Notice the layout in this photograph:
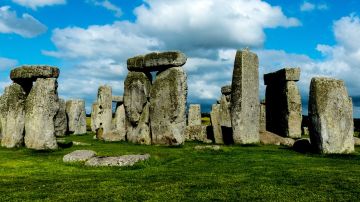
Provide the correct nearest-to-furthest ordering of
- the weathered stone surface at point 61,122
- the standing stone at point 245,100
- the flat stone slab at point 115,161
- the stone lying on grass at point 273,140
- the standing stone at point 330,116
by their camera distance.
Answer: the flat stone slab at point 115,161, the standing stone at point 330,116, the standing stone at point 245,100, the stone lying on grass at point 273,140, the weathered stone surface at point 61,122

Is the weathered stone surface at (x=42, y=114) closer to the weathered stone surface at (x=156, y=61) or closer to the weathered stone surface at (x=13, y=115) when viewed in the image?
the weathered stone surface at (x=13, y=115)

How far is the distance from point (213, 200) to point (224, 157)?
681 cm

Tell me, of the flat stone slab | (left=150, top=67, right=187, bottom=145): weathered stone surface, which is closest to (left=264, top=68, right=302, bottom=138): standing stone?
(left=150, top=67, right=187, bottom=145): weathered stone surface

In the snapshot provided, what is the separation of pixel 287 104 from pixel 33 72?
13791mm

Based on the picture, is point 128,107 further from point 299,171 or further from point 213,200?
point 213,200

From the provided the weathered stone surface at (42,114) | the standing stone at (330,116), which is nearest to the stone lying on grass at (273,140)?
the standing stone at (330,116)

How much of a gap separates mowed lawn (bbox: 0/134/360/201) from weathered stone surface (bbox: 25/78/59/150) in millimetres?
1955

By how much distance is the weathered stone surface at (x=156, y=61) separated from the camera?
20609 mm

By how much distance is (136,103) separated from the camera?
22625mm

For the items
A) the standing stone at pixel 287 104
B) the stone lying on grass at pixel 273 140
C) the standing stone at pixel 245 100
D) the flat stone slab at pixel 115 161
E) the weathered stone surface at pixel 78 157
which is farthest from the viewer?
the standing stone at pixel 287 104

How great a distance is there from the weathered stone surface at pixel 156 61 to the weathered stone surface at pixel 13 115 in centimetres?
575

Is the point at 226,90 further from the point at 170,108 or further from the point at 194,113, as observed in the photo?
the point at 170,108

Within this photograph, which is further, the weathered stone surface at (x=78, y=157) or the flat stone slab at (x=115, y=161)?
the weathered stone surface at (x=78, y=157)

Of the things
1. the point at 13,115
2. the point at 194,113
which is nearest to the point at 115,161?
the point at 13,115
